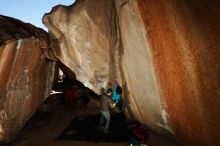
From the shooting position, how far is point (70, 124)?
10617mm

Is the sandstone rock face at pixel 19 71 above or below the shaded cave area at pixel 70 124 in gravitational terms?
above

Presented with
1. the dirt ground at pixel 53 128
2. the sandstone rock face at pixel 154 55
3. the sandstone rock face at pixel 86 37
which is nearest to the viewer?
the sandstone rock face at pixel 154 55

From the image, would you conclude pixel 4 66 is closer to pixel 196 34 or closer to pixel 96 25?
pixel 96 25

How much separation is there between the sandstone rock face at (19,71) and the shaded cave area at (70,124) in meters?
1.04

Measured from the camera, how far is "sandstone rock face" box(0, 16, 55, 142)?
26.3 ft

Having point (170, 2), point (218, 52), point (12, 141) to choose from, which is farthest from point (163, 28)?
point (12, 141)

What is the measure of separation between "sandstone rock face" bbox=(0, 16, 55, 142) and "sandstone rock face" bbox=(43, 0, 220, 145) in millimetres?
881

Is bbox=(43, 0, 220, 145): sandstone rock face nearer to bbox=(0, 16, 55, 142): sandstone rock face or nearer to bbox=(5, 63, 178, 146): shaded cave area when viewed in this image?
bbox=(5, 63, 178, 146): shaded cave area

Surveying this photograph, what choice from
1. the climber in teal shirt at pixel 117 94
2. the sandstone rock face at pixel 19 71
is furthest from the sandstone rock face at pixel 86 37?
the climber in teal shirt at pixel 117 94

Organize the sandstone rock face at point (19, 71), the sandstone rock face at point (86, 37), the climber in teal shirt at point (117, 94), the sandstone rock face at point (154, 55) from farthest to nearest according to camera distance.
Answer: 1. the climber in teal shirt at point (117, 94)
2. the sandstone rock face at point (86, 37)
3. the sandstone rock face at point (19, 71)
4. the sandstone rock face at point (154, 55)

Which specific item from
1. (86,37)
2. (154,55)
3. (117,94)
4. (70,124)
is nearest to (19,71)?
(86,37)

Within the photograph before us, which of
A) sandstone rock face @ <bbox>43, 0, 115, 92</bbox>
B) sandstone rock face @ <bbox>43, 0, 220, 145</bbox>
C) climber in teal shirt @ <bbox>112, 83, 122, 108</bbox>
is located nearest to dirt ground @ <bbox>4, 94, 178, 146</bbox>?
sandstone rock face @ <bbox>43, 0, 220, 145</bbox>

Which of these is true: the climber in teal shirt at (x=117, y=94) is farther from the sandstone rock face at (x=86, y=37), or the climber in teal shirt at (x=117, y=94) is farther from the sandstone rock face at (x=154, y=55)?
the sandstone rock face at (x=86, y=37)

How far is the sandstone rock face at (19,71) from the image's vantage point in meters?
8.02
